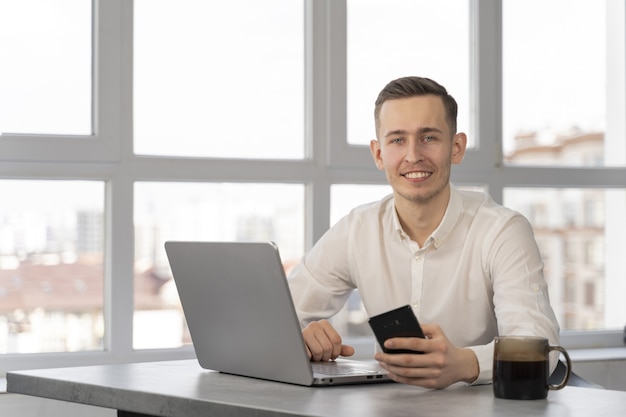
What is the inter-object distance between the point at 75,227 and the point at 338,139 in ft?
3.12

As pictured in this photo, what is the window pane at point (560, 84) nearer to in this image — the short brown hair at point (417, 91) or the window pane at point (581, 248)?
the window pane at point (581, 248)

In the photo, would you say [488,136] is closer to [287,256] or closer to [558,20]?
[558,20]

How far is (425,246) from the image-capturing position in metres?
2.52

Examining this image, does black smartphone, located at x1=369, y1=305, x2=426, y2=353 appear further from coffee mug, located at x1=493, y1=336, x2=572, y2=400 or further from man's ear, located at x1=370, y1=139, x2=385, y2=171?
man's ear, located at x1=370, y1=139, x2=385, y2=171

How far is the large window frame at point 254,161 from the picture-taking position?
3.19 metres

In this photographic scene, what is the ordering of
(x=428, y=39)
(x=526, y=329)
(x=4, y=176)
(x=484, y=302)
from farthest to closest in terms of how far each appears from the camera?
1. (x=428, y=39)
2. (x=4, y=176)
3. (x=484, y=302)
4. (x=526, y=329)

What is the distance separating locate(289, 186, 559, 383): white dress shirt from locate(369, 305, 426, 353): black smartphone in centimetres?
45

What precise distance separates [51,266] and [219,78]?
0.85 meters

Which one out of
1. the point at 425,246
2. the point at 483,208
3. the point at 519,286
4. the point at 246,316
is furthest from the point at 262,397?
the point at 483,208

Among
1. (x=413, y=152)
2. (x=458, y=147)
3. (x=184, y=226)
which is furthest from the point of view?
(x=184, y=226)

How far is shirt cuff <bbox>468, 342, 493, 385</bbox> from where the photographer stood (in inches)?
74.0

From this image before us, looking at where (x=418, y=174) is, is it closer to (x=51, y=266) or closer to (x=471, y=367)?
(x=471, y=367)

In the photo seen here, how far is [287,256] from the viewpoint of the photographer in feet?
11.4

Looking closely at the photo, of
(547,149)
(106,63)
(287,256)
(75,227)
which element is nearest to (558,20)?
(547,149)
